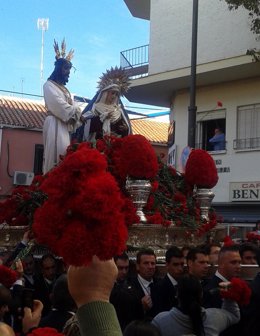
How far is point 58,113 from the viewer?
7762 millimetres

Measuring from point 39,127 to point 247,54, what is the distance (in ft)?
46.3

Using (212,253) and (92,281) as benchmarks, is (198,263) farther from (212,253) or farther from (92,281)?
(92,281)

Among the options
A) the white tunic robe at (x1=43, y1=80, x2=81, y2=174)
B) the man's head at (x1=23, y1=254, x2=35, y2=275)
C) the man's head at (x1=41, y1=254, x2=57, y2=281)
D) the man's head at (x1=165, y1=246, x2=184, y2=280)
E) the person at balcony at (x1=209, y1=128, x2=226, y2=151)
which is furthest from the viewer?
the person at balcony at (x1=209, y1=128, x2=226, y2=151)

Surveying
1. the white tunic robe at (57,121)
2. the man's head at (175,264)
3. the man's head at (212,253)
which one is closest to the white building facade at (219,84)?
the white tunic robe at (57,121)

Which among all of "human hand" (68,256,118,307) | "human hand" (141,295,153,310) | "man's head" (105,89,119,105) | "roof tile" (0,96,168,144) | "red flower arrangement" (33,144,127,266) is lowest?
"human hand" (141,295,153,310)

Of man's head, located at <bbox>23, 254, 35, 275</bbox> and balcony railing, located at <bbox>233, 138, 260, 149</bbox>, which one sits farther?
balcony railing, located at <bbox>233, 138, 260, 149</bbox>

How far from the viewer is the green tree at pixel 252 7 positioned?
15.7 metres

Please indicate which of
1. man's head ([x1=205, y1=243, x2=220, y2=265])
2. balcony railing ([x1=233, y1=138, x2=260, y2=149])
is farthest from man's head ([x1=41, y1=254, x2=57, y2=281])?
balcony railing ([x1=233, y1=138, x2=260, y2=149])

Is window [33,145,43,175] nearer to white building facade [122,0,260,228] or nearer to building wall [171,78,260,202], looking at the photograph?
white building facade [122,0,260,228]

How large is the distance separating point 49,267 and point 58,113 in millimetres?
2292

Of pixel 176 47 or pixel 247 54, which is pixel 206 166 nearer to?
pixel 247 54

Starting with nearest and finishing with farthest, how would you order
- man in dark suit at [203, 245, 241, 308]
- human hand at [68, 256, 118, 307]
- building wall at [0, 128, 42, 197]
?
1. human hand at [68, 256, 118, 307]
2. man in dark suit at [203, 245, 241, 308]
3. building wall at [0, 128, 42, 197]

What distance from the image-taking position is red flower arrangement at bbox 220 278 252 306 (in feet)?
→ 13.1

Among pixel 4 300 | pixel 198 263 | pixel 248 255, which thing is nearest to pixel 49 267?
pixel 198 263
